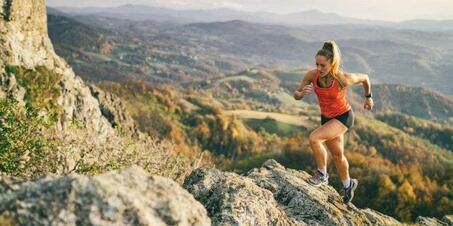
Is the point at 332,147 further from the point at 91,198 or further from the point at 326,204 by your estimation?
the point at 91,198

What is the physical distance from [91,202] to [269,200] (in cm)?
387

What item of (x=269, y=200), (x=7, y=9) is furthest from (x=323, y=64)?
(x=7, y=9)

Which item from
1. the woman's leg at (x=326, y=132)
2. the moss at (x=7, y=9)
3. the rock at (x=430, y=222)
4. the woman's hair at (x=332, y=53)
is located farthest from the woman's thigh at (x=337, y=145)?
the moss at (x=7, y=9)

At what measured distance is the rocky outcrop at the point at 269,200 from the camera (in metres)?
6.11

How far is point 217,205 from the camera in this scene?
246 inches

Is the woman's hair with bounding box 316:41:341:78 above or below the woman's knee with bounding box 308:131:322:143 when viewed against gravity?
above

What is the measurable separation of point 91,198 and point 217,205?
2.82 metres

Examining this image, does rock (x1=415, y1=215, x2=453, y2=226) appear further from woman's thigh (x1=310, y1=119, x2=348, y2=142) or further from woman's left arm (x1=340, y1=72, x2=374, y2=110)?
woman's thigh (x1=310, y1=119, x2=348, y2=142)

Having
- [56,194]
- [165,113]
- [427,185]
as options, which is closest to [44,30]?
[56,194]

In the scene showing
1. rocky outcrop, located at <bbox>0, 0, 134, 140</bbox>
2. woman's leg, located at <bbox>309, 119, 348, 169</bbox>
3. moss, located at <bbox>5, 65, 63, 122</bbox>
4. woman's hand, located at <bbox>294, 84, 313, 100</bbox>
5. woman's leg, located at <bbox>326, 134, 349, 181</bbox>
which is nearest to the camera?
woman's hand, located at <bbox>294, 84, 313, 100</bbox>

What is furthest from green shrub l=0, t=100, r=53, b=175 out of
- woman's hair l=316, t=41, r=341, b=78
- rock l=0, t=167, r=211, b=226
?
woman's hair l=316, t=41, r=341, b=78

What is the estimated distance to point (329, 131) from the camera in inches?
363

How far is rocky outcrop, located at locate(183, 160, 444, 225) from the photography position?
6112mm

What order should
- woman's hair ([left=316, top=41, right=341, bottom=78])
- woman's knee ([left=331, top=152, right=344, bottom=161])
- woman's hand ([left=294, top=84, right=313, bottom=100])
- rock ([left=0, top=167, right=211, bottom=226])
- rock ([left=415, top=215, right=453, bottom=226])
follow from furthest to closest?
rock ([left=415, top=215, right=453, bottom=226]) → woman's knee ([left=331, top=152, right=344, bottom=161]) → woman's hand ([left=294, top=84, right=313, bottom=100]) → woman's hair ([left=316, top=41, right=341, bottom=78]) → rock ([left=0, top=167, right=211, bottom=226])
